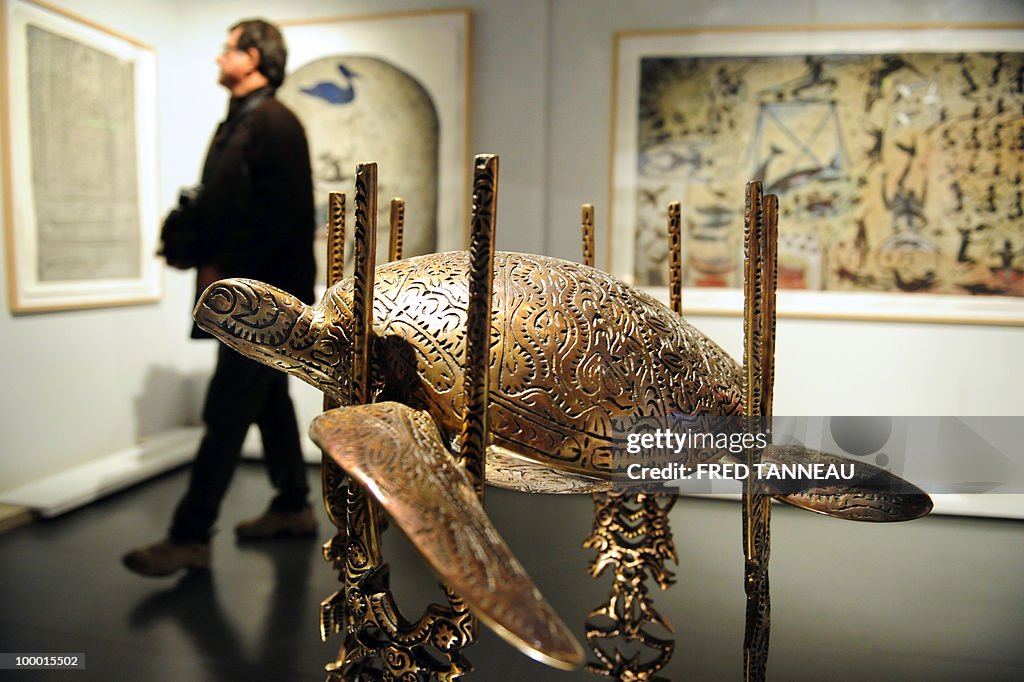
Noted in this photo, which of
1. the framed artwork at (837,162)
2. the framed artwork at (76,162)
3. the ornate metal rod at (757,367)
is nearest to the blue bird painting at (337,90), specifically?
the framed artwork at (76,162)

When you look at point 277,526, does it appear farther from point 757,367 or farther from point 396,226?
point 757,367

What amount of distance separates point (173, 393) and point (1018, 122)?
2701mm

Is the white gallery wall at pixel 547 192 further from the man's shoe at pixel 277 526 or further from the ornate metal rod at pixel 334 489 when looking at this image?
the ornate metal rod at pixel 334 489

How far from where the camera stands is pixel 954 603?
1861 mm

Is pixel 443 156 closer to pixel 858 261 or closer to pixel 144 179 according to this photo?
pixel 144 179

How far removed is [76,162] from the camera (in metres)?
2.29

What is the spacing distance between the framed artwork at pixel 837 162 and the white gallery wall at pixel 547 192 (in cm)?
5

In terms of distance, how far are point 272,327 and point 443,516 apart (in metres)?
0.42

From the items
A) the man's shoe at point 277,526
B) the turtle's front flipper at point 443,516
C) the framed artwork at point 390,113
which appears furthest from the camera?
the framed artwork at point 390,113

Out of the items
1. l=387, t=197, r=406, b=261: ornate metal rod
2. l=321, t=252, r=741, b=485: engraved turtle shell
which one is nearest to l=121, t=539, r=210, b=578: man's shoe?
l=387, t=197, r=406, b=261: ornate metal rod

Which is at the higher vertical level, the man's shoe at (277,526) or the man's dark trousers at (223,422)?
the man's dark trousers at (223,422)

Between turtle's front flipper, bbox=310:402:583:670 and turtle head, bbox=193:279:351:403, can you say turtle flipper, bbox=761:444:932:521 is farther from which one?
turtle head, bbox=193:279:351:403

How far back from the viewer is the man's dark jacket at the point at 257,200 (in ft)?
6.46

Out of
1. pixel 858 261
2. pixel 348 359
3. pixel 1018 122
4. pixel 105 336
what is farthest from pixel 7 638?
pixel 1018 122
